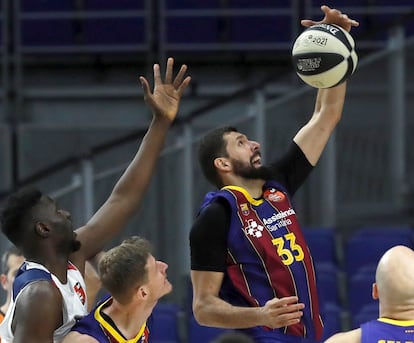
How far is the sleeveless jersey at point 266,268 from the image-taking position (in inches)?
203

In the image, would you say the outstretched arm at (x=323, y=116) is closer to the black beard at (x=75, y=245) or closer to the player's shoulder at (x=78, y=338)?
the black beard at (x=75, y=245)

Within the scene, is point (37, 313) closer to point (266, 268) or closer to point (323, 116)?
→ point (266, 268)

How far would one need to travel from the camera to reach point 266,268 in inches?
203

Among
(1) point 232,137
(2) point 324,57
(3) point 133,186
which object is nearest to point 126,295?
(3) point 133,186

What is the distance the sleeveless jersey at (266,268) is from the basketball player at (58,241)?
381mm

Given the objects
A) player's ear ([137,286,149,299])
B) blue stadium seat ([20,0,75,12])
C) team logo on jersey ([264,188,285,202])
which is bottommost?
player's ear ([137,286,149,299])

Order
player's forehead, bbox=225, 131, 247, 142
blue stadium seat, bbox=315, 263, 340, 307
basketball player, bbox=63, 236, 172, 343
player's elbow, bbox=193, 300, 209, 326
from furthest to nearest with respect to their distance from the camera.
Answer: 1. blue stadium seat, bbox=315, 263, 340, 307
2. player's forehead, bbox=225, 131, 247, 142
3. player's elbow, bbox=193, 300, 209, 326
4. basketball player, bbox=63, 236, 172, 343

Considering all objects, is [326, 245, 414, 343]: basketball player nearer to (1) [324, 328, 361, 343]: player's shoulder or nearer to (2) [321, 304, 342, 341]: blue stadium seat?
(1) [324, 328, 361, 343]: player's shoulder

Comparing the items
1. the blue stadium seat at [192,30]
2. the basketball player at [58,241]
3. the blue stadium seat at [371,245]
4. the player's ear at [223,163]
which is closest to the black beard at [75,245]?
the basketball player at [58,241]

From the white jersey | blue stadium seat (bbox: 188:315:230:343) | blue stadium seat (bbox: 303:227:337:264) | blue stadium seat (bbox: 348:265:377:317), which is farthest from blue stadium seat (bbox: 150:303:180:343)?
the white jersey

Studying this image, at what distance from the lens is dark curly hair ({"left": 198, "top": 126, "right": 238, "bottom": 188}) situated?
17.8 ft

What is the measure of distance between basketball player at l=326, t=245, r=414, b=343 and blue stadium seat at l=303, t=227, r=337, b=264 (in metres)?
4.94

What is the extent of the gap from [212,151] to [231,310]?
787 mm

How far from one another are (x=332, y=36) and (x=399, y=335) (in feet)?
5.54
